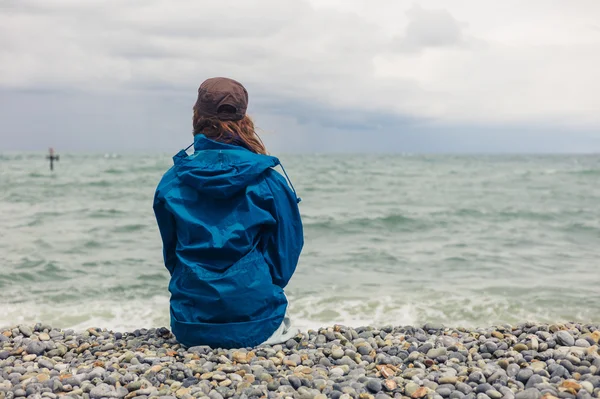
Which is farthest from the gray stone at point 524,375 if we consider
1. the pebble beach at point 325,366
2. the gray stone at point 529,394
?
the gray stone at point 529,394

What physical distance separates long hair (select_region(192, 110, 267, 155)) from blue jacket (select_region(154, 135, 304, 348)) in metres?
0.09

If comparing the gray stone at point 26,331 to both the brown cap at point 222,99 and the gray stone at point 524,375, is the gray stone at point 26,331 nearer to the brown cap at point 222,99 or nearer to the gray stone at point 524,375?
the brown cap at point 222,99

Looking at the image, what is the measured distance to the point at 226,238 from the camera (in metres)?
3.86

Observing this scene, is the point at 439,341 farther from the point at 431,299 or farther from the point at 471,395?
the point at 431,299

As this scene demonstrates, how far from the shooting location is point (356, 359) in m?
3.98

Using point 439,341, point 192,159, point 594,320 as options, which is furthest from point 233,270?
point 594,320

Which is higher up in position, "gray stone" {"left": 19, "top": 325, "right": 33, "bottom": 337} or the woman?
the woman

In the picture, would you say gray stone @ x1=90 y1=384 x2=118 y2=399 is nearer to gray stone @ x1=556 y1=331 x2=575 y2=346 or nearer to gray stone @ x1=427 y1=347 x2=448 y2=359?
gray stone @ x1=427 y1=347 x2=448 y2=359

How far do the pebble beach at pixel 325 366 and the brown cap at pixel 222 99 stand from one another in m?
1.66

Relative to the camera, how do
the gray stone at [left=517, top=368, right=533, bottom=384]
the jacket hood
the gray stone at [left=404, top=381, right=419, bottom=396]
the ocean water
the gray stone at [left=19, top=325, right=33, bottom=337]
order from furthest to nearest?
the ocean water
the gray stone at [left=19, top=325, right=33, bottom=337]
the jacket hood
the gray stone at [left=517, top=368, right=533, bottom=384]
the gray stone at [left=404, top=381, right=419, bottom=396]

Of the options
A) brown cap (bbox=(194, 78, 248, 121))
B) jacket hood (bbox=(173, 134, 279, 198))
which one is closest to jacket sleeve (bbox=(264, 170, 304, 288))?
jacket hood (bbox=(173, 134, 279, 198))

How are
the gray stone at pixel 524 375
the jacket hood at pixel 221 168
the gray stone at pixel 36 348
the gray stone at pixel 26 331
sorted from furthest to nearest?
the gray stone at pixel 26 331, the gray stone at pixel 36 348, the jacket hood at pixel 221 168, the gray stone at pixel 524 375

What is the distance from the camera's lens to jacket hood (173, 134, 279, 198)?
12.7ft

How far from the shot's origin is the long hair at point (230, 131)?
161 inches
